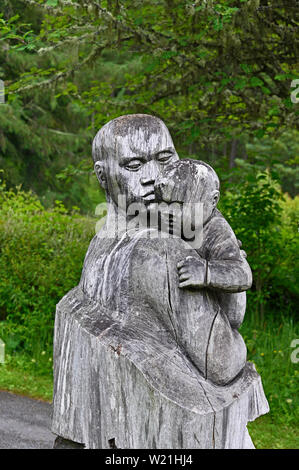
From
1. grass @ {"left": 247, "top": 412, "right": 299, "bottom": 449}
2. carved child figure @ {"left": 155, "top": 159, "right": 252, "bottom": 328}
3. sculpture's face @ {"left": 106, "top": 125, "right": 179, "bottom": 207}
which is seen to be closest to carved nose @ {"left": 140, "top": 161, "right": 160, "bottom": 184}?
sculpture's face @ {"left": 106, "top": 125, "right": 179, "bottom": 207}

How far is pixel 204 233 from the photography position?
2.16m

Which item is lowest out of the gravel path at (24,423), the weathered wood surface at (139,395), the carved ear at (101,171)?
the gravel path at (24,423)

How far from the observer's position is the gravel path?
500 centimetres

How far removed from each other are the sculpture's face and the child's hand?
376 mm

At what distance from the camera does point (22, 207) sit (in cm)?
1073

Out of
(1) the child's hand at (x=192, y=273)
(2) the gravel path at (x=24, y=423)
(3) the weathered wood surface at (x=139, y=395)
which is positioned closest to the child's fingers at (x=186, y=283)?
(1) the child's hand at (x=192, y=273)

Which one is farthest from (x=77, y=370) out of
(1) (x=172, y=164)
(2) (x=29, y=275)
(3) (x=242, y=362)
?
(2) (x=29, y=275)

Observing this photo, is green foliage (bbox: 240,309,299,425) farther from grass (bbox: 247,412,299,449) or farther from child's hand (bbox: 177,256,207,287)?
child's hand (bbox: 177,256,207,287)

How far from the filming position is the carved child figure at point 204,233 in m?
1.99

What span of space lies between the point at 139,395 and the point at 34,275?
5.33 meters

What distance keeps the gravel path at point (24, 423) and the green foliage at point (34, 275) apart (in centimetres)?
74

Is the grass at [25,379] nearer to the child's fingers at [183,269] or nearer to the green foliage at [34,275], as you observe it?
the green foliage at [34,275]

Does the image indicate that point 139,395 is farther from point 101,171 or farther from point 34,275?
point 34,275

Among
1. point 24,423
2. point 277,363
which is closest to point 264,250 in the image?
point 277,363
